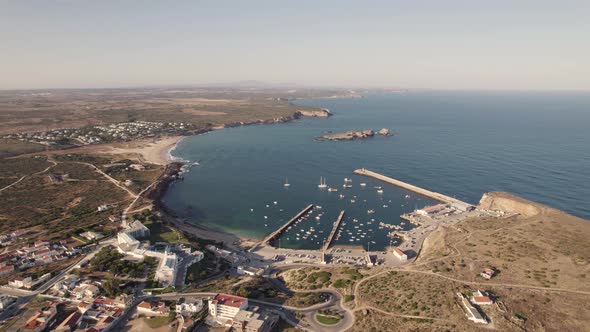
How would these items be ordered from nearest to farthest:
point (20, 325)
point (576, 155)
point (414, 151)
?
point (20, 325) → point (576, 155) → point (414, 151)

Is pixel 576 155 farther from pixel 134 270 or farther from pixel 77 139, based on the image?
pixel 77 139

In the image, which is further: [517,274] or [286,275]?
[286,275]

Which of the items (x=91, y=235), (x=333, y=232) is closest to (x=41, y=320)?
(x=91, y=235)

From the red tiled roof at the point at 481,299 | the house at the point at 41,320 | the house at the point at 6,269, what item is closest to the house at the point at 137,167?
the house at the point at 6,269

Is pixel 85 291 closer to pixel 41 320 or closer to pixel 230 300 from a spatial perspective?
pixel 41 320

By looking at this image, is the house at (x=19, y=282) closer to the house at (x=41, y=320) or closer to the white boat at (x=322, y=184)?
the house at (x=41, y=320)

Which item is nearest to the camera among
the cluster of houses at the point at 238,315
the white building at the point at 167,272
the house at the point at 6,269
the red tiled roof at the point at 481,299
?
the cluster of houses at the point at 238,315

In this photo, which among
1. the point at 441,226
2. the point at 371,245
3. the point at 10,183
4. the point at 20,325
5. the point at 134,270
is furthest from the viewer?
the point at 10,183

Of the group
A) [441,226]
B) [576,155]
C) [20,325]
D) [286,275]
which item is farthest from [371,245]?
[576,155]
